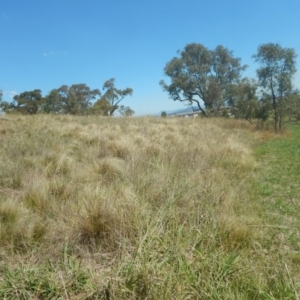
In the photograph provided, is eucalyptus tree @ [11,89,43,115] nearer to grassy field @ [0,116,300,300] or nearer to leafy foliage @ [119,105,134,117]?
leafy foliage @ [119,105,134,117]

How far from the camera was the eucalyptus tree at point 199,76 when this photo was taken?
3353 cm

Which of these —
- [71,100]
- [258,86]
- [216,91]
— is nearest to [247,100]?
[258,86]

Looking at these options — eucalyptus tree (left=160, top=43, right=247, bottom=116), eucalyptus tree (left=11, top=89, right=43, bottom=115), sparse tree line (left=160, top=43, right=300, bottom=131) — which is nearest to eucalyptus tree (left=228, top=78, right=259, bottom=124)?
sparse tree line (left=160, top=43, right=300, bottom=131)

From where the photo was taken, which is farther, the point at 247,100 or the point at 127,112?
the point at 127,112

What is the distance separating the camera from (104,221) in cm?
239

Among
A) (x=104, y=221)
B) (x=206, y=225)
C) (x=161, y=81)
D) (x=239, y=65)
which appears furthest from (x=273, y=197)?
→ (x=239, y=65)

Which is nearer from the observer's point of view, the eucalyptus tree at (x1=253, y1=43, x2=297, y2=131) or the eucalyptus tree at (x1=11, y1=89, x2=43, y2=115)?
the eucalyptus tree at (x1=253, y1=43, x2=297, y2=131)

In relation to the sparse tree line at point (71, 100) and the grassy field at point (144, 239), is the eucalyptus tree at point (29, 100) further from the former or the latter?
the grassy field at point (144, 239)

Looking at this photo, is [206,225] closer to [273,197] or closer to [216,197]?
[216,197]

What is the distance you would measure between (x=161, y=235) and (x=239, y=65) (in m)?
39.3

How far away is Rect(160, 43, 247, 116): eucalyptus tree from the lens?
33531mm

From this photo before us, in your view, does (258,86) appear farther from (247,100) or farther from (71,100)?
(71,100)

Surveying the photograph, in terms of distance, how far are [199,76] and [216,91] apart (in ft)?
10.1

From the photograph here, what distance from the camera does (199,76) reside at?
111ft
